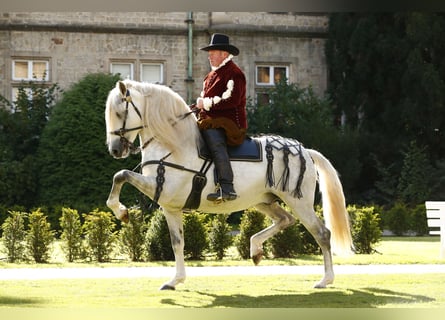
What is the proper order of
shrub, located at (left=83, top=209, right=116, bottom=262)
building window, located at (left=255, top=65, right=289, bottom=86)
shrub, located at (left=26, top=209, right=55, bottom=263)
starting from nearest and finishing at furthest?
1. shrub, located at (left=26, top=209, right=55, bottom=263)
2. shrub, located at (left=83, top=209, right=116, bottom=262)
3. building window, located at (left=255, top=65, right=289, bottom=86)

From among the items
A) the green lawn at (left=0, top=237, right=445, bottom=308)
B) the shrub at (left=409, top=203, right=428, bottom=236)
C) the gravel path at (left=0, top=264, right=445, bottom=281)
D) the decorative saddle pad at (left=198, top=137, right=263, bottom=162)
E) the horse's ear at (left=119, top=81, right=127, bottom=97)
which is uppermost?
the horse's ear at (left=119, top=81, right=127, bottom=97)

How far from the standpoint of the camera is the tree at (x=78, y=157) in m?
18.2

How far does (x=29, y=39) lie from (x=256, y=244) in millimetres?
13603

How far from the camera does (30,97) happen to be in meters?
21.1

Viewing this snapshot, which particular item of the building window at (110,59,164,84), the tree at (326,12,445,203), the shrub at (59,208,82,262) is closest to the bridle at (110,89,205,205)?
the shrub at (59,208,82,262)

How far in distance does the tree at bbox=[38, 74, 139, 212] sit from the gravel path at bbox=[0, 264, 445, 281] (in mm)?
7121

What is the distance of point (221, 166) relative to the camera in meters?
8.86

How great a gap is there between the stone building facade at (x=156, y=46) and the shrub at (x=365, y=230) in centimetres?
914

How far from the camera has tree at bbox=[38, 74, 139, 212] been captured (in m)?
18.2

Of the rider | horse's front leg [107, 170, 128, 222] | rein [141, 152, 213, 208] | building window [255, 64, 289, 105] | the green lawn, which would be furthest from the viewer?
building window [255, 64, 289, 105]

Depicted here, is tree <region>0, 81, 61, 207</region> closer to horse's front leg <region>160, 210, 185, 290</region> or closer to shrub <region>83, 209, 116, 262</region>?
shrub <region>83, 209, 116, 262</region>

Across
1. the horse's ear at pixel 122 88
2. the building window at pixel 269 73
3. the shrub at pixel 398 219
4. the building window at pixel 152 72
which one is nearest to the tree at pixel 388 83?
the building window at pixel 269 73

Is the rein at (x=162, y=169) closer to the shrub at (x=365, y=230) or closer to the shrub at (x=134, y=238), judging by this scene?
the shrub at (x=134, y=238)

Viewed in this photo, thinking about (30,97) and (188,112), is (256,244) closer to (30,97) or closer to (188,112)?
(188,112)
